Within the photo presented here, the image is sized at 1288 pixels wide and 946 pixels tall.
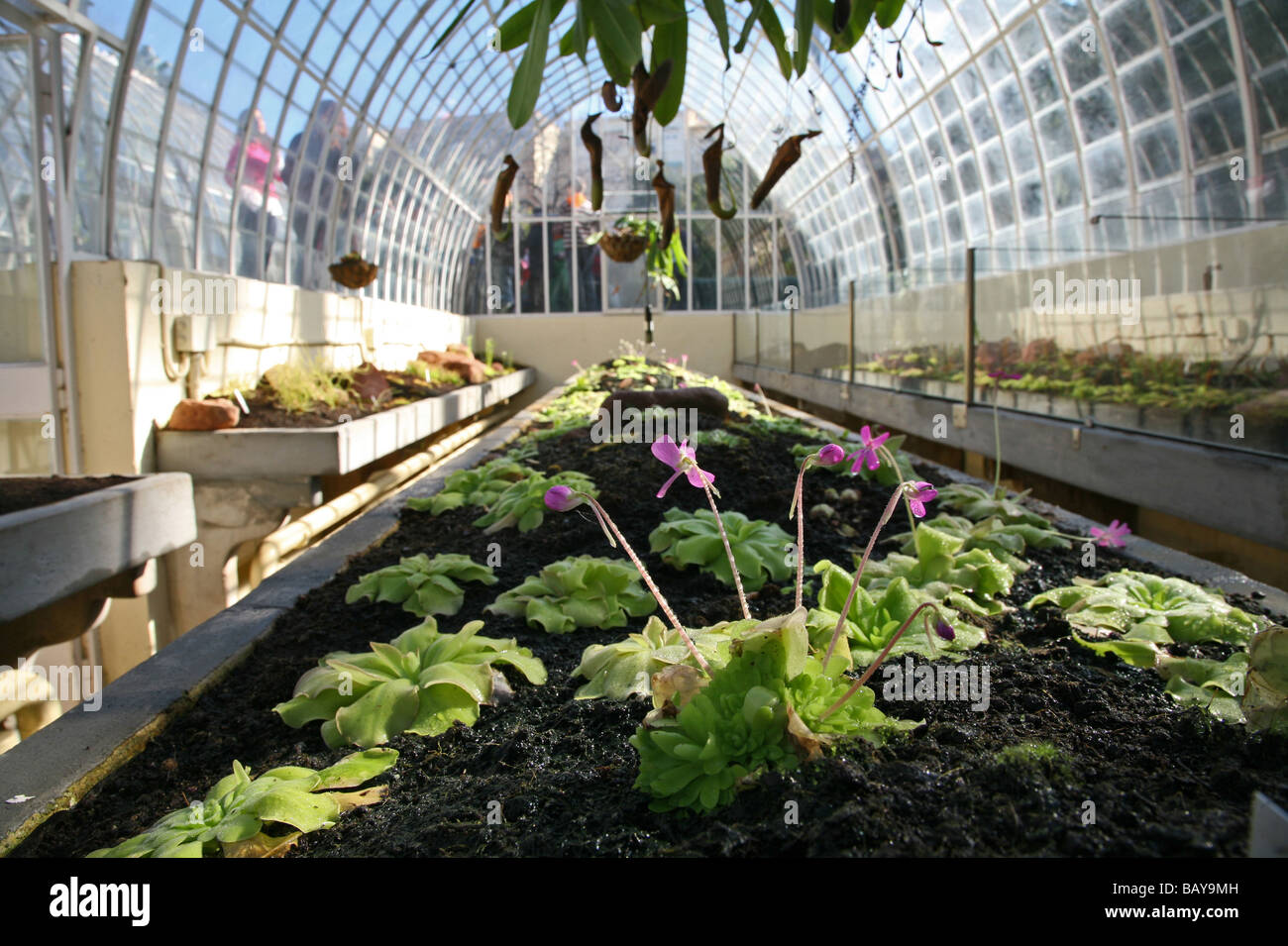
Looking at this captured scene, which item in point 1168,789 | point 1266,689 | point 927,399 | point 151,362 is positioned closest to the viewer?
point 1168,789

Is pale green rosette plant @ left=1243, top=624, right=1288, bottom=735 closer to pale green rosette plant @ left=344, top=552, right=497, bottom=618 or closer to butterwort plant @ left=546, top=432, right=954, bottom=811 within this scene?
butterwort plant @ left=546, top=432, right=954, bottom=811

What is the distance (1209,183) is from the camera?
29.2ft

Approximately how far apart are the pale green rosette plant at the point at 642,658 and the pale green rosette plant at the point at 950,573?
64cm

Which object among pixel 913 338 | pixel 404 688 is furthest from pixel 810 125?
pixel 404 688

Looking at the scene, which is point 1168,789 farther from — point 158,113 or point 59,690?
point 158,113

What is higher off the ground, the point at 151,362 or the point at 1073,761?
the point at 151,362

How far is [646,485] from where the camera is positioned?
3.82 m

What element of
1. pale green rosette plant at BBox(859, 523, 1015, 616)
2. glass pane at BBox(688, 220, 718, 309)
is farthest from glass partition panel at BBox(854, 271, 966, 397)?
glass pane at BBox(688, 220, 718, 309)

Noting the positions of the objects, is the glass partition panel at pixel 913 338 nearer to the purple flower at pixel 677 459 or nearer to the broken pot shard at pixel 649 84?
the broken pot shard at pixel 649 84

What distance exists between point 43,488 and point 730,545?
360cm

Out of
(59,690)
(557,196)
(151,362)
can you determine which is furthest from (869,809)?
(557,196)

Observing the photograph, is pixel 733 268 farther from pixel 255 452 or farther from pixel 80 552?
pixel 80 552

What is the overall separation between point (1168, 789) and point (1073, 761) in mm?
119

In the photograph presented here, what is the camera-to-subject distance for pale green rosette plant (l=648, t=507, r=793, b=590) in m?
2.49
